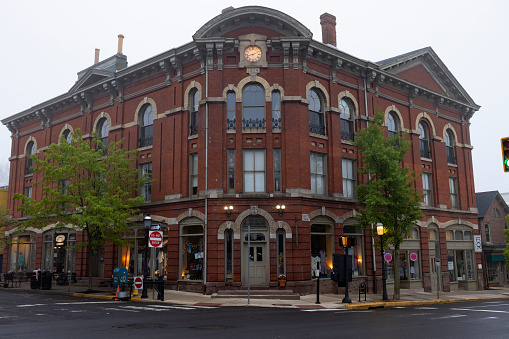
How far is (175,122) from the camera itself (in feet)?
92.7

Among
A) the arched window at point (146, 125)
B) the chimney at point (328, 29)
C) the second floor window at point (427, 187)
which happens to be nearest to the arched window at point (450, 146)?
the second floor window at point (427, 187)

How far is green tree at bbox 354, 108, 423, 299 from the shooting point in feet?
81.1

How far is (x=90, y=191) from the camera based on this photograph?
26703 mm

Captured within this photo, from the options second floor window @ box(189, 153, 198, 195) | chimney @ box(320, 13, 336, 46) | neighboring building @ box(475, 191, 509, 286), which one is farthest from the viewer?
neighboring building @ box(475, 191, 509, 286)

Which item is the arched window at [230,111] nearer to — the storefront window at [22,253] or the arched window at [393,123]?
the arched window at [393,123]

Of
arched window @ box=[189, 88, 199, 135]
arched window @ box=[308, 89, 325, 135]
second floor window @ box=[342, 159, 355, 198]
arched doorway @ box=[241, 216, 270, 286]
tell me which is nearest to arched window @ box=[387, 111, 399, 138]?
second floor window @ box=[342, 159, 355, 198]

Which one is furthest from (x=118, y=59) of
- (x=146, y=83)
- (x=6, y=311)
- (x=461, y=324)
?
(x=461, y=324)

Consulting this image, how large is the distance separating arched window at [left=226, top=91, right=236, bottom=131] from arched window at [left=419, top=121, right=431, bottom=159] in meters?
15.5

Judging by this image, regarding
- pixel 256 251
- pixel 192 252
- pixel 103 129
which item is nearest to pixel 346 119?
pixel 256 251

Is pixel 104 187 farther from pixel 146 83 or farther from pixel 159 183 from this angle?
pixel 146 83

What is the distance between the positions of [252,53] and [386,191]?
419 inches

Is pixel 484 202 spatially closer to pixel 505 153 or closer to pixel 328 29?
pixel 328 29

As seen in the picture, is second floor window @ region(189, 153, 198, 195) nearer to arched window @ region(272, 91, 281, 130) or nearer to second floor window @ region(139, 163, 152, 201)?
second floor window @ region(139, 163, 152, 201)

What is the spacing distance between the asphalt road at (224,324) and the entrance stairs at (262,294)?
503 cm
